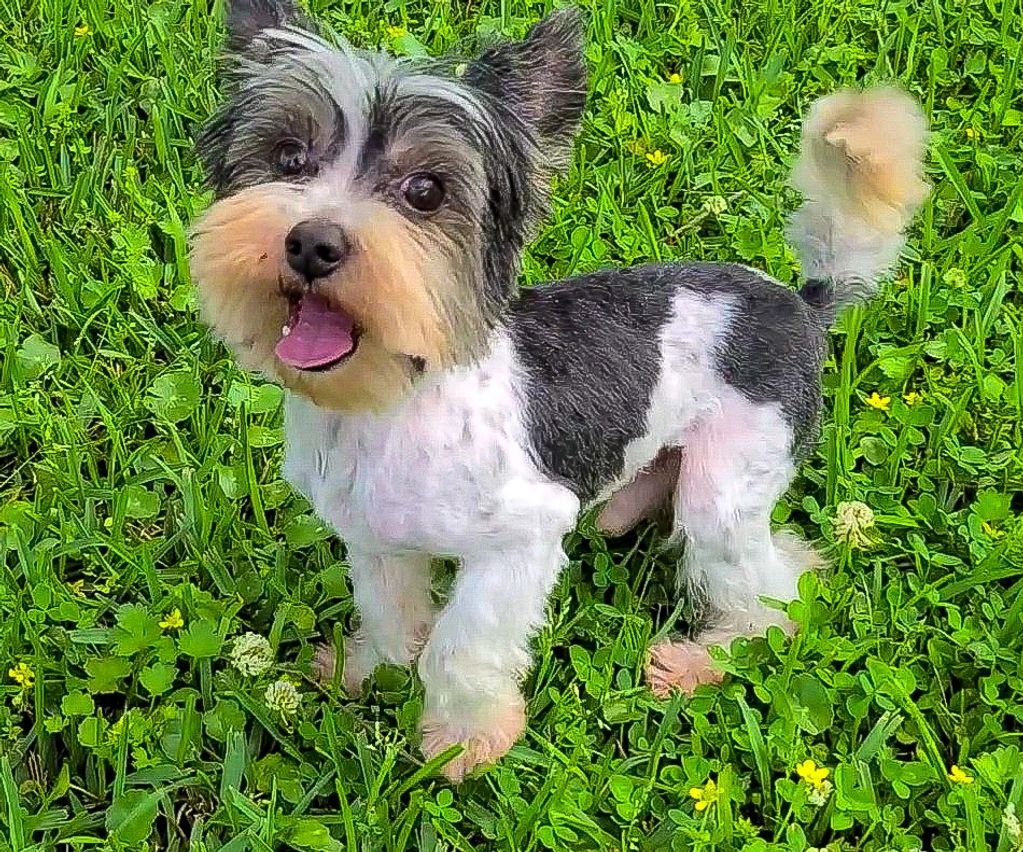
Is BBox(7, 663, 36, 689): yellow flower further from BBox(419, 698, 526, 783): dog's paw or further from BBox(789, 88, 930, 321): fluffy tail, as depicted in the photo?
BBox(789, 88, 930, 321): fluffy tail

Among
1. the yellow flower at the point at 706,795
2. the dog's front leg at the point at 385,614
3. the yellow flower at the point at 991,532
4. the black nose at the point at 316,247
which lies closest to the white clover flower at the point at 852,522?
the yellow flower at the point at 991,532

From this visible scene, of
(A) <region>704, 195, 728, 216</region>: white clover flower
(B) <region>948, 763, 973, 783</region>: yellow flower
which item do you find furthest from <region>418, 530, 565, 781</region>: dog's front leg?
(A) <region>704, 195, 728, 216</region>: white clover flower

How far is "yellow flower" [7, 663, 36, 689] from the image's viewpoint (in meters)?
2.72

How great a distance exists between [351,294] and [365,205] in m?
0.15

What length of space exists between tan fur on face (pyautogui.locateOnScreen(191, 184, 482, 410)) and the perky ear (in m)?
0.30

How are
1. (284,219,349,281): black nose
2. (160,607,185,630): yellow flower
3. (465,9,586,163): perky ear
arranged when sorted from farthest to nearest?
(160,607,185,630): yellow flower
(465,9,586,163): perky ear
(284,219,349,281): black nose

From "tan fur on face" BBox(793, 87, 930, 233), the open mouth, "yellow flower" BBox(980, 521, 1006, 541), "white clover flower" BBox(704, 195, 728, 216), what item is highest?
"tan fur on face" BBox(793, 87, 930, 233)

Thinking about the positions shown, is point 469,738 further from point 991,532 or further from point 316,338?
point 991,532

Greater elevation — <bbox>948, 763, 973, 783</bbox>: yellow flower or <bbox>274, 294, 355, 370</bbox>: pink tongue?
<bbox>274, 294, 355, 370</bbox>: pink tongue

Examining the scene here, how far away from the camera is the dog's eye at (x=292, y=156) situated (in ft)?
6.82

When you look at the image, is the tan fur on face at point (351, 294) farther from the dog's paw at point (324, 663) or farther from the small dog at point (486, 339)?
the dog's paw at point (324, 663)

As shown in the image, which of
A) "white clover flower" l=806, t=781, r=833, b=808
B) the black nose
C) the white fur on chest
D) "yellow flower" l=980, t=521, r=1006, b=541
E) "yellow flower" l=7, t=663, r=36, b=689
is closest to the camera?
the black nose

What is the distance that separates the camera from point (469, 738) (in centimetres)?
268

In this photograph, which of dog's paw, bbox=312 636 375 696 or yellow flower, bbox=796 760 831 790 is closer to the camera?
yellow flower, bbox=796 760 831 790
